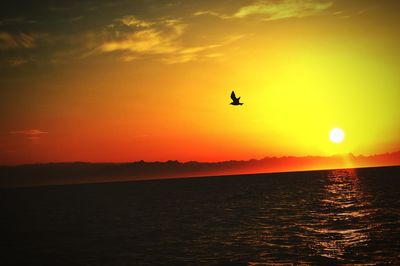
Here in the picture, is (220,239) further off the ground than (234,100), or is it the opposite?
(234,100)

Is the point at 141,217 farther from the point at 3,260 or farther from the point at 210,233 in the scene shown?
the point at 3,260

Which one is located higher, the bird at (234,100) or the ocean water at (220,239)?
the bird at (234,100)

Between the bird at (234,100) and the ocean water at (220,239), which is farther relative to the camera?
the bird at (234,100)

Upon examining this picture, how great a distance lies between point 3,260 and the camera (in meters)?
32.8

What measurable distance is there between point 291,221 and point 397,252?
18.5 m

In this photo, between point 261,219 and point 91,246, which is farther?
point 261,219

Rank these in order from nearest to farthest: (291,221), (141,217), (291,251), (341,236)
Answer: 1. (291,251)
2. (341,236)
3. (291,221)
4. (141,217)

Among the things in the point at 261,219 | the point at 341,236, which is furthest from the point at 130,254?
the point at 261,219

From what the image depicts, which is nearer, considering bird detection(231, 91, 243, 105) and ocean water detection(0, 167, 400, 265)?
ocean water detection(0, 167, 400, 265)

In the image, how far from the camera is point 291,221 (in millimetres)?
46156

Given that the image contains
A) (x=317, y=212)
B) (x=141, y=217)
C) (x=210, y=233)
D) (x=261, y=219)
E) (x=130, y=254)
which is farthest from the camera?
(x=141, y=217)

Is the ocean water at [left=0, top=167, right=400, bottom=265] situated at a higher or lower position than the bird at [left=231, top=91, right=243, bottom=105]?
lower

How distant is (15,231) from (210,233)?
2808 centimetres

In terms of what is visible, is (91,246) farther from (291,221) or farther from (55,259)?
(291,221)
